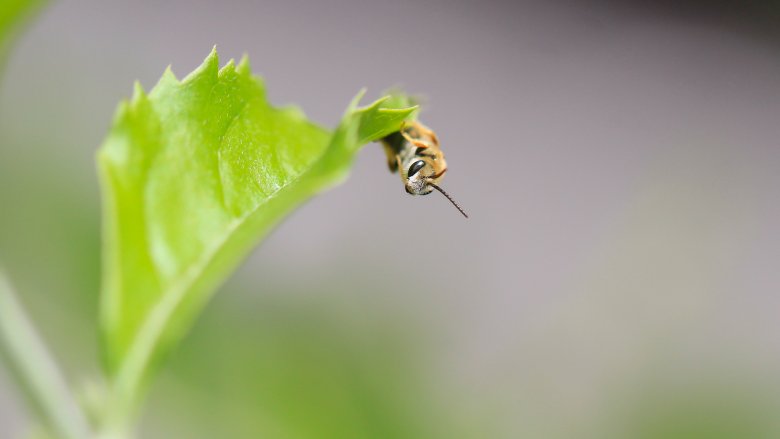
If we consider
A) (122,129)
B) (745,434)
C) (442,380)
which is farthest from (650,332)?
(122,129)

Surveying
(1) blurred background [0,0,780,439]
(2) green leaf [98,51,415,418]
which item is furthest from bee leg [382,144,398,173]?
(1) blurred background [0,0,780,439]

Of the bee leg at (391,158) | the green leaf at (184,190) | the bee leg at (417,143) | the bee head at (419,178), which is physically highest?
the bee leg at (391,158)

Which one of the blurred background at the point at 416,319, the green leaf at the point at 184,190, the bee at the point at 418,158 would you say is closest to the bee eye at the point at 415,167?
the bee at the point at 418,158

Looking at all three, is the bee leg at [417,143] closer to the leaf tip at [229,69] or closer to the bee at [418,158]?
the bee at [418,158]

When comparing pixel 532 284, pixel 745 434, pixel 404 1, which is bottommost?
pixel 745 434

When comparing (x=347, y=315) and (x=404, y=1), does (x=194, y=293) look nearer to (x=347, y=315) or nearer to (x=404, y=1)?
(x=347, y=315)

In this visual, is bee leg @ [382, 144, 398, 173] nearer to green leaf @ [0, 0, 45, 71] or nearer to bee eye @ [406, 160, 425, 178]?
bee eye @ [406, 160, 425, 178]
